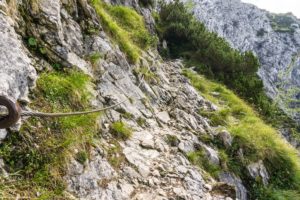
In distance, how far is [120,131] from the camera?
6105 millimetres

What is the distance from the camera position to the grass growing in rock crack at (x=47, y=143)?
3562mm

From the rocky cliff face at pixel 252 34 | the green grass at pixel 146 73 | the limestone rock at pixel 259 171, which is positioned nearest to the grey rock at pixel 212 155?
the limestone rock at pixel 259 171

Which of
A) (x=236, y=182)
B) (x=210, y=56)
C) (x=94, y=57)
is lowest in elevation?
(x=236, y=182)

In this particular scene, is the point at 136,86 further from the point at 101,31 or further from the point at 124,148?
the point at 124,148

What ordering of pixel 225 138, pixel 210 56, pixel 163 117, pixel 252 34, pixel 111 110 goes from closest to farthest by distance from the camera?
pixel 111 110
pixel 225 138
pixel 163 117
pixel 210 56
pixel 252 34

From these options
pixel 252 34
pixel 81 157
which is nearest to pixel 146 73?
pixel 81 157

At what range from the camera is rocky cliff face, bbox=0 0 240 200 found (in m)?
4.30

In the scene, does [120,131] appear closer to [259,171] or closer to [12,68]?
[12,68]

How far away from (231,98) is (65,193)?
9.21 m

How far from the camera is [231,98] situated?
12047 mm

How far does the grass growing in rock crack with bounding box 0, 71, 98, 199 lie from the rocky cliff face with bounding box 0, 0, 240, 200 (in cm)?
16

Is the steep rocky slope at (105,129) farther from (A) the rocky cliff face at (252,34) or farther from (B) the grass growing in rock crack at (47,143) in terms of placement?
(A) the rocky cliff face at (252,34)

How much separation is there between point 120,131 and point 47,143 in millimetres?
2181

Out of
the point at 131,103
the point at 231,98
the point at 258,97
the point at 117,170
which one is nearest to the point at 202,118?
the point at 131,103
